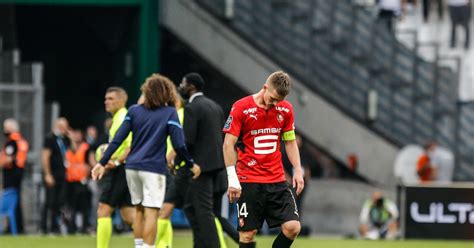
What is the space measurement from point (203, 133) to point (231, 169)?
108 inches

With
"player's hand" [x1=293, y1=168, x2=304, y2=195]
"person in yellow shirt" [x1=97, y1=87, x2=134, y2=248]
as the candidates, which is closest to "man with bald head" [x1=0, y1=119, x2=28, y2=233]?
"person in yellow shirt" [x1=97, y1=87, x2=134, y2=248]

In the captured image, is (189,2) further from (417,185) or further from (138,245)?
(138,245)

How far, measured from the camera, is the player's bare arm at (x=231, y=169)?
13242 mm

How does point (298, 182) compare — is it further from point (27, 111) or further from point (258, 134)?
point (27, 111)

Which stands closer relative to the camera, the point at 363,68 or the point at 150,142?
the point at 150,142

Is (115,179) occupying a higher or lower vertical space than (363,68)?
lower

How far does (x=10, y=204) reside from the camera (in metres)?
25.4

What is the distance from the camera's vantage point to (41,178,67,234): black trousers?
25.7 meters

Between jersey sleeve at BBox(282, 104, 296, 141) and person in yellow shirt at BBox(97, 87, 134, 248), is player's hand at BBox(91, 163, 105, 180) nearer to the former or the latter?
person in yellow shirt at BBox(97, 87, 134, 248)

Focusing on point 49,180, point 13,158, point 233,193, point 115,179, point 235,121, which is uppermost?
point 235,121

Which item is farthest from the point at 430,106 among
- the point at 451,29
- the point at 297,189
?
the point at 297,189

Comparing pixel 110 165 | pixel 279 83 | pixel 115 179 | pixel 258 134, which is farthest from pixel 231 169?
A: pixel 115 179

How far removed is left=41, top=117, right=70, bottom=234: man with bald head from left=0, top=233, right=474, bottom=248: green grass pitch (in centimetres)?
165

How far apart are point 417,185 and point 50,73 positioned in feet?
38.1
